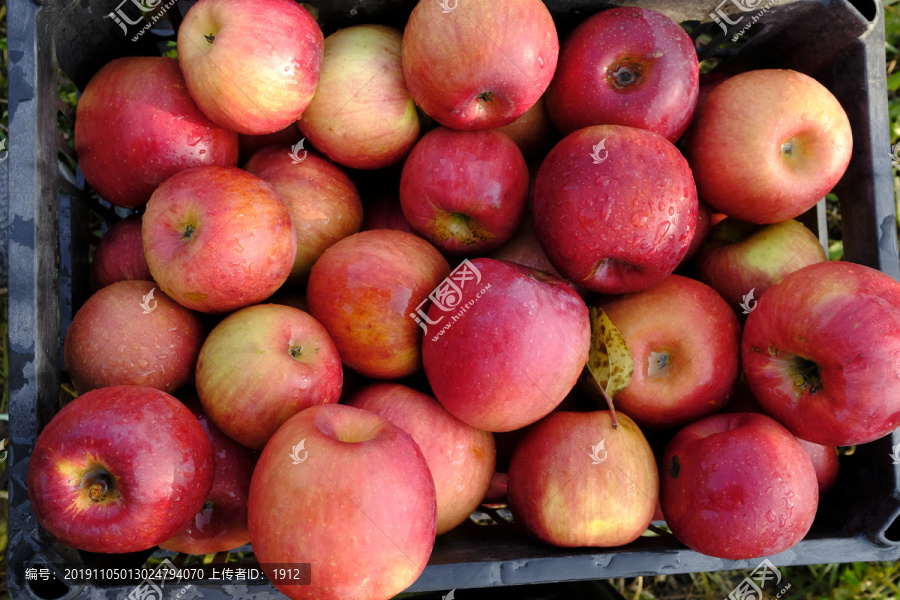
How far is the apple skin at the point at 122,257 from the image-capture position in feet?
5.32

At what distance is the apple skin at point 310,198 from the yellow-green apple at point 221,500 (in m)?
0.49

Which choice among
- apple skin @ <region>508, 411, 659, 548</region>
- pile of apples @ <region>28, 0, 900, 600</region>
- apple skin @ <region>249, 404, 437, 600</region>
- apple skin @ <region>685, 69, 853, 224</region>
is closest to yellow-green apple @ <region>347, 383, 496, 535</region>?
pile of apples @ <region>28, 0, 900, 600</region>

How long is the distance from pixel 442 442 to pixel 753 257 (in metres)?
1.05

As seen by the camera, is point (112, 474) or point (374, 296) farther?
point (374, 296)

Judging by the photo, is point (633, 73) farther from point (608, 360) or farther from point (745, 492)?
point (745, 492)

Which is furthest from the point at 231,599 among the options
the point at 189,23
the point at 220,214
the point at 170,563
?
the point at 189,23

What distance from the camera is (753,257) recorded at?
5.73 feet

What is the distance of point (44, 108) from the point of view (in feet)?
4.80

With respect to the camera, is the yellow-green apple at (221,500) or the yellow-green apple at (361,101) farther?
the yellow-green apple at (361,101)
